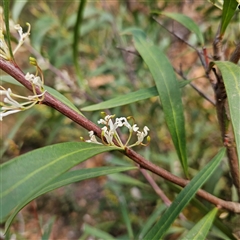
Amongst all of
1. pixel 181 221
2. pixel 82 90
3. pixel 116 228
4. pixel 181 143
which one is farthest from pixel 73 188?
pixel 181 143

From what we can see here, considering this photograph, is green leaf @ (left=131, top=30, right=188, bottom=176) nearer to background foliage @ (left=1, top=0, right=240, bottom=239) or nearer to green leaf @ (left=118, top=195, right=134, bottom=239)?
background foliage @ (left=1, top=0, right=240, bottom=239)

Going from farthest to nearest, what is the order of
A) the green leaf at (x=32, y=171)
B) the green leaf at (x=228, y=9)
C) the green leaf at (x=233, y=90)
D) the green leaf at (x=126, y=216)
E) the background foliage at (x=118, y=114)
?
the background foliage at (x=118, y=114), the green leaf at (x=126, y=216), the green leaf at (x=228, y=9), the green leaf at (x=233, y=90), the green leaf at (x=32, y=171)

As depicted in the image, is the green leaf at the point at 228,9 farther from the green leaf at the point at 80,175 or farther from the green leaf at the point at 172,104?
the green leaf at the point at 80,175

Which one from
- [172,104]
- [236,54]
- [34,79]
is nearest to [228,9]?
[236,54]

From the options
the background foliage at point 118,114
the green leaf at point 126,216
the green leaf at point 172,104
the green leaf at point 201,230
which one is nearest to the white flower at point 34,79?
the green leaf at point 172,104

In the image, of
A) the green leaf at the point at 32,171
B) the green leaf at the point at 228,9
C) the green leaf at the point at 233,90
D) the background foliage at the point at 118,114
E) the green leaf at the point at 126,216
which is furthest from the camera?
the background foliage at the point at 118,114

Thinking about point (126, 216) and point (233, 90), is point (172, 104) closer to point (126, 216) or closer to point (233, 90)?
point (233, 90)
